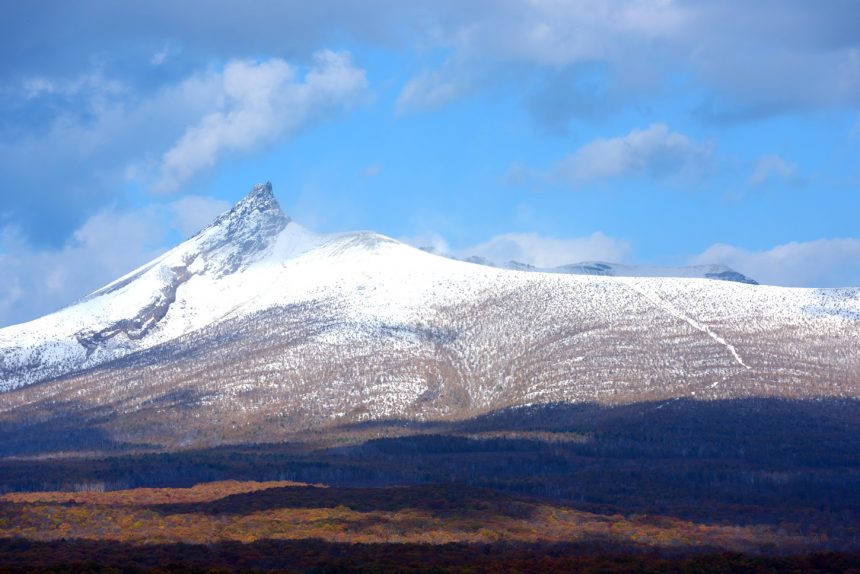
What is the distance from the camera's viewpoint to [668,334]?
7633 inches

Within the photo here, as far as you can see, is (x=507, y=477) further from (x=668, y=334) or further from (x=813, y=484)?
(x=668, y=334)

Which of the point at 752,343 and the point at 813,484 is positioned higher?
the point at 752,343

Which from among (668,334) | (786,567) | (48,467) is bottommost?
(786,567)

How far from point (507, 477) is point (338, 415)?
180ft

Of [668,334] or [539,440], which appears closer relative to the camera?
[539,440]

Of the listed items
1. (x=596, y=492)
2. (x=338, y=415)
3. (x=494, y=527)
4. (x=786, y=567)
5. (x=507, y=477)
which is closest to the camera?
(x=786, y=567)

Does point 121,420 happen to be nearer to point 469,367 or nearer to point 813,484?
point 469,367

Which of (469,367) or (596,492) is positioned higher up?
(469,367)

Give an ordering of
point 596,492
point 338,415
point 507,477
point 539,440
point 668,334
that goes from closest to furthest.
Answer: point 596,492
point 507,477
point 539,440
point 338,415
point 668,334

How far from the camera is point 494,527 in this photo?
90875mm

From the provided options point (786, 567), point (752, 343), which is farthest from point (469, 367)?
point (786, 567)

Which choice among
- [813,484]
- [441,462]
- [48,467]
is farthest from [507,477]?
[48,467]

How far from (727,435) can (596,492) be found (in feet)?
111

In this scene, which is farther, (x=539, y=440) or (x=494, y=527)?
(x=539, y=440)
